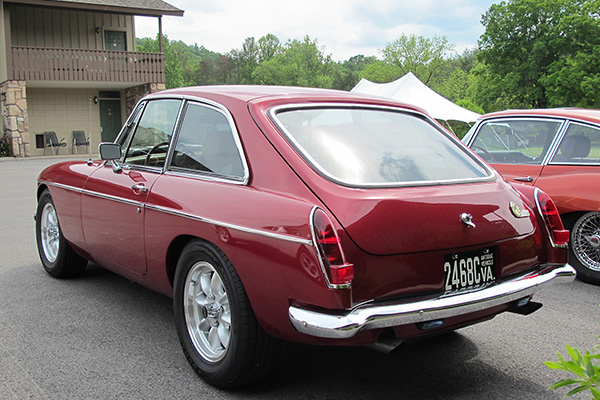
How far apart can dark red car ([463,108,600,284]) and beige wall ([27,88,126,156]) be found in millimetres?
25899

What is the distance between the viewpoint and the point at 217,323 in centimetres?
343

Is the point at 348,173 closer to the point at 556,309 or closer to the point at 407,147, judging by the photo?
the point at 407,147

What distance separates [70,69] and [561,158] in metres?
24.9

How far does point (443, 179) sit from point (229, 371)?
5.08ft

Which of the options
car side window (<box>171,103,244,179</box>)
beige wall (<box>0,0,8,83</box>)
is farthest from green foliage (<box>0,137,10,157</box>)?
car side window (<box>171,103,244,179</box>)

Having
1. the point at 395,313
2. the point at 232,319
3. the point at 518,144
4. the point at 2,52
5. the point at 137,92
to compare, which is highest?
the point at 2,52

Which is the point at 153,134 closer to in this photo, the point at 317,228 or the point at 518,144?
the point at 317,228

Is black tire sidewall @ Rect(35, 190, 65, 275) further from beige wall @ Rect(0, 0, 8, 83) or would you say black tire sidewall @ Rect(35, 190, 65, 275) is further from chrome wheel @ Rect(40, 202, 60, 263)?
beige wall @ Rect(0, 0, 8, 83)

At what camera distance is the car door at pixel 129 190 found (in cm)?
406

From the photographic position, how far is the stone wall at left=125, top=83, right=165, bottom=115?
94.6ft

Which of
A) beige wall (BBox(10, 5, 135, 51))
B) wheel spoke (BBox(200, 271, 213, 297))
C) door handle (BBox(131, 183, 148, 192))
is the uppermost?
beige wall (BBox(10, 5, 135, 51))

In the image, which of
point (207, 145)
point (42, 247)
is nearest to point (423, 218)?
point (207, 145)

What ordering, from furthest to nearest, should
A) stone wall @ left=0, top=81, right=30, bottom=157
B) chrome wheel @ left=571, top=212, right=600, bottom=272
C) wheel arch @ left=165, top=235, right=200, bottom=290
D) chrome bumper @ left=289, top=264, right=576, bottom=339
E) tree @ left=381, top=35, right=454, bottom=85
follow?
tree @ left=381, top=35, right=454, bottom=85 < stone wall @ left=0, top=81, right=30, bottom=157 < chrome wheel @ left=571, top=212, right=600, bottom=272 < wheel arch @ left=165, top=235, right=200, bottom=290 < chrome bumper @ left=289, top=264, right=576, bottom=339

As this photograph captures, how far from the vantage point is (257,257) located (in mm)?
3010
